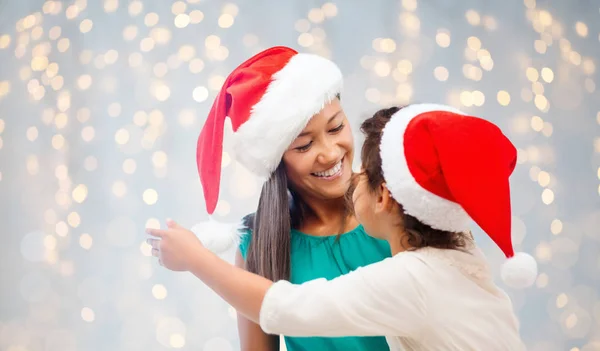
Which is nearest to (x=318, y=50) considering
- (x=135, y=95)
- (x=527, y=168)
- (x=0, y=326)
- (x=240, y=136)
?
(x=135, y=95)

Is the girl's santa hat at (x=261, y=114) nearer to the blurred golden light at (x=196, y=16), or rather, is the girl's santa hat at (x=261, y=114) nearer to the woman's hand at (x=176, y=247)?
the woman's hand at (x=176, y=247)

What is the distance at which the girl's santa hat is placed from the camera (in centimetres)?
134

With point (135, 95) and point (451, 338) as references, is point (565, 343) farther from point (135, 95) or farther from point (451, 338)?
point (135, 95)

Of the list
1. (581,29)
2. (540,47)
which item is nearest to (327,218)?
(540,47)

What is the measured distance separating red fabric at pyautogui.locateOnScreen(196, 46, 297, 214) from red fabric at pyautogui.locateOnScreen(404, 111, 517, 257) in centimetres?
45

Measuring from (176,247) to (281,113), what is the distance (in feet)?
1.20

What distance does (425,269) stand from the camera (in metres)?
1.00

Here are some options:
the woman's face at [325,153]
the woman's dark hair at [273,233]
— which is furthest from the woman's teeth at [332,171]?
the woman's dark hair at [273,233]

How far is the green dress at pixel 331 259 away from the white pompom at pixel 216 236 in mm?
142

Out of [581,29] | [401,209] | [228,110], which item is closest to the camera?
[401,209]

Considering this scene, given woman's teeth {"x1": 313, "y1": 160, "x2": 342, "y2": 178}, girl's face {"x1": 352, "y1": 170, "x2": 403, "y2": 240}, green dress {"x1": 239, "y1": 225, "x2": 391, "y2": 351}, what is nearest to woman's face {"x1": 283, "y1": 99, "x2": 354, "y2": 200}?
woman's teeth {"x1": 313, "y1": 160, "x2": 342, "y2": 178}

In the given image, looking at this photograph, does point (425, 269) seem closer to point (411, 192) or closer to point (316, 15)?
point (411, 192)

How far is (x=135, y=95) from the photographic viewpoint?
7.47 ft

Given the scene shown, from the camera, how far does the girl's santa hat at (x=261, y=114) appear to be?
134 cm
